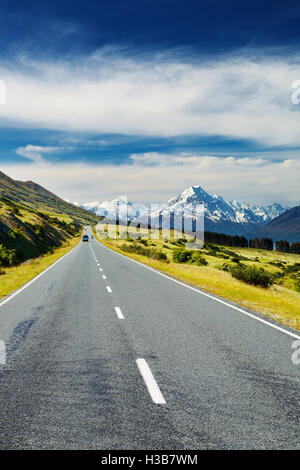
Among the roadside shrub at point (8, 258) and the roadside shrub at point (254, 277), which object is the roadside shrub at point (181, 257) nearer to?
the roadside shrub at point (254, 277)

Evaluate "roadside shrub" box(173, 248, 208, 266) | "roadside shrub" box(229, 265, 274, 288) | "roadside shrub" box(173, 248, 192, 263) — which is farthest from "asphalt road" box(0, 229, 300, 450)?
"roadside shrub" box(173, 248, 192, 263)

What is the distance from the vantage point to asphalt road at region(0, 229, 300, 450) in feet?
10.8

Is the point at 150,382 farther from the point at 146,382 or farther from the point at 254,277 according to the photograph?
the point at 254,277

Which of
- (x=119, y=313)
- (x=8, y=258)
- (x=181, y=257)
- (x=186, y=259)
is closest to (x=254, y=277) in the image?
(x=119, y=313)

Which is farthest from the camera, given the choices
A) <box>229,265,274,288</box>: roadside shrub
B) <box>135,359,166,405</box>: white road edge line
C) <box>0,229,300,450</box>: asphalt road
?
A: <box>229,265,274,288</box>: roadside shrub

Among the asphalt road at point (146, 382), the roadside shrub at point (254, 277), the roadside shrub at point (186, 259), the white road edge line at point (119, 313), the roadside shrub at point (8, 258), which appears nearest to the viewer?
the asphalt road at point (146, 382)

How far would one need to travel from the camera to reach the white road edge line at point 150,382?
402 cm

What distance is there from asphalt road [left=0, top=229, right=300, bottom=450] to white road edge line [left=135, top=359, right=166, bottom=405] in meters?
0.01

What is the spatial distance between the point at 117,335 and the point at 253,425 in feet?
12.9

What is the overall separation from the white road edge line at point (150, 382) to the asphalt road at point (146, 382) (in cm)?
1

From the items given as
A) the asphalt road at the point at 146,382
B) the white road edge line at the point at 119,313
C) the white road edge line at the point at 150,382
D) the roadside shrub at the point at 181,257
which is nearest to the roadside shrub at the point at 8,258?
the asphalt road at the point at 146,382

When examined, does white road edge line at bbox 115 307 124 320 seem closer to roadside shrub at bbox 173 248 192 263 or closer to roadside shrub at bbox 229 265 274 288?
roadside shrub at bbox 229 265 274 288

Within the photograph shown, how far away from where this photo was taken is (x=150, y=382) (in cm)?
453
